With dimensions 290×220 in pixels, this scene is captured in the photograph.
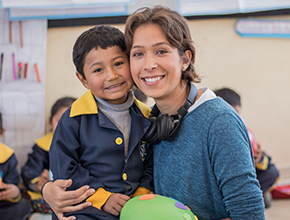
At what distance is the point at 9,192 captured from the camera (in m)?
1.72

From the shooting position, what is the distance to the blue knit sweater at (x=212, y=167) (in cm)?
87

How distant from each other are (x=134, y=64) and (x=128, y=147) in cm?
35

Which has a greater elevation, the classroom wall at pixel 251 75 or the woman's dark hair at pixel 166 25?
the woman's dark hair at pixel 166 25

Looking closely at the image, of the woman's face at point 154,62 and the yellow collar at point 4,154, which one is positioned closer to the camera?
the woman's face at point 154,62

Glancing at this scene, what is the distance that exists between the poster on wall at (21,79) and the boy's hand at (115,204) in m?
1.36

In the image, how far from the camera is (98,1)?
2.06 m

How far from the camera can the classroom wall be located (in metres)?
2.33

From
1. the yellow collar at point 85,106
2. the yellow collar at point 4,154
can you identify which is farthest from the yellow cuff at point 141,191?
the yellow collar at point 4,154

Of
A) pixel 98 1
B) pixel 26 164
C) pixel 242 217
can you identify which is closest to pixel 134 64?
pixel 242 217

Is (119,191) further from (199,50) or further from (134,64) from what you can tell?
(199,50)

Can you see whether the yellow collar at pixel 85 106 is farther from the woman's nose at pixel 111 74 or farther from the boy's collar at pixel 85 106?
the woman's nose at pixel 111 74

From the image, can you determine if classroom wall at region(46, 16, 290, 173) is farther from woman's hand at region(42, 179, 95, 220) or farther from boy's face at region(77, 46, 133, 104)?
woman's hand at region(42, 179, 95, 220)

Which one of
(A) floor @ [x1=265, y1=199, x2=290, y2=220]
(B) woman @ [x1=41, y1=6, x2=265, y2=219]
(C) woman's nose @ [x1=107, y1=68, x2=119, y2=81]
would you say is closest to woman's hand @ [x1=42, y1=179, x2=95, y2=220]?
(B) woman @ [x1=41, y1=6, x2=265, y2=219]

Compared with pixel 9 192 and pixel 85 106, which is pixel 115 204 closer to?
pixel 85 106
